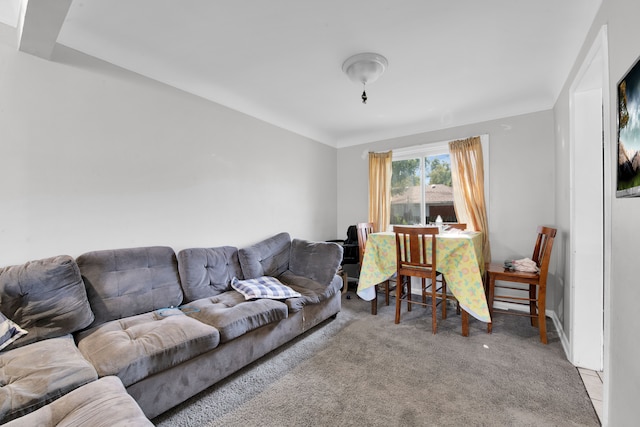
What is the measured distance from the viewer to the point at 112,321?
1937 millimetres

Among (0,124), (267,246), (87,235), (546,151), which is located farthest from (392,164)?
(0,124)

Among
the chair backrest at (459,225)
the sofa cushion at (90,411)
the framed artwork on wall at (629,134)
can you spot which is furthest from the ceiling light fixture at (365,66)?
the sofa cushion at (90,411)

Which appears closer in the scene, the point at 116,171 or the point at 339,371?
the point at 339,371

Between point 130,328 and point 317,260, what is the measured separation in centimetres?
178

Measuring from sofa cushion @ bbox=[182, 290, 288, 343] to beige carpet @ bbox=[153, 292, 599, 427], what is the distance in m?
0.36

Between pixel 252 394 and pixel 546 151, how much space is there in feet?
12.7

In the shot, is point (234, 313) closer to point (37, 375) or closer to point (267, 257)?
point (37, 375)

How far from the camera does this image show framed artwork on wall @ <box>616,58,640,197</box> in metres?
1.13

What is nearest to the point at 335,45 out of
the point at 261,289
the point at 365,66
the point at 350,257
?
the point at 365,66

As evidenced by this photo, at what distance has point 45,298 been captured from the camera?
1.67m

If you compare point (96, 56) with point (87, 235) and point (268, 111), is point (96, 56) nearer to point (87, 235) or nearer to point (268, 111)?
A: point (87, 235)

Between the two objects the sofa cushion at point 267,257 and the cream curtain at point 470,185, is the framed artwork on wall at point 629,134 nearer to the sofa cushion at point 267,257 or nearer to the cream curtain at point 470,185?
the cream curtain at point 470,185

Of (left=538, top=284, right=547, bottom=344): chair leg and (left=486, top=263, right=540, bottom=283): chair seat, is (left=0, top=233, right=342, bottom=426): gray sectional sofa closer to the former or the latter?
(left=486, top=263, right=540, bottom=283): chair seat

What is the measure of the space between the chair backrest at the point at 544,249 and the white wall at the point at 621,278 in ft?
3.72
